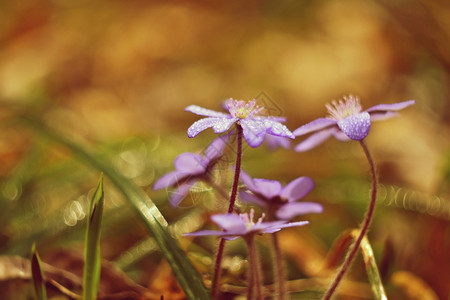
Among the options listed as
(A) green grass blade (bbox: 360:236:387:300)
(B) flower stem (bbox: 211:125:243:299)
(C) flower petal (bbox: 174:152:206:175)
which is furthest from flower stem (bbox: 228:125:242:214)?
(A) green grass blade (bbox: 360:236:387:300)

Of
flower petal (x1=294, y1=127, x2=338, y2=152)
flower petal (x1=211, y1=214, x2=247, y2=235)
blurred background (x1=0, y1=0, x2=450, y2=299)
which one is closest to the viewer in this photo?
flower petal (x1=211, y1=214, x2=247, y2=235)

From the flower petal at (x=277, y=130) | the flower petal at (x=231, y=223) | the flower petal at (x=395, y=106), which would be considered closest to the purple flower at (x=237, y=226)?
the flower petal at (x=231, y=223)

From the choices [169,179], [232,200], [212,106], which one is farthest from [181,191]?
[212,106]

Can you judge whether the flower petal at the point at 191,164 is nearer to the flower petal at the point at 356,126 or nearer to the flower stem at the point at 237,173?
the flower stem at the point at 237,173

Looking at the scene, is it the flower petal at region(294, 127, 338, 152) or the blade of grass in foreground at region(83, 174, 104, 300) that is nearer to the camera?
the blade of grass in foreground at region(83, 174, 104, 300)

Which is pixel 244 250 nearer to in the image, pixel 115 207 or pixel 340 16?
pixel 115 207

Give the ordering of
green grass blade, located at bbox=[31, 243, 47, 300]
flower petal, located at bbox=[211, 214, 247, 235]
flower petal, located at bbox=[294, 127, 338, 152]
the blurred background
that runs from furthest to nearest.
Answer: the blurred background, flower petal, located at bbox=[294, 127, 338, 152], green grass blade, located at bbox=[31, 243, 47, 300], flower petal, located at bbox=[211, 214, 247, 235]

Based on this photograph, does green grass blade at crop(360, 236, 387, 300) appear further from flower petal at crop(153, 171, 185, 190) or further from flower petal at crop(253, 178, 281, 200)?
flower petal at crop(153, 171, 185, 190)
